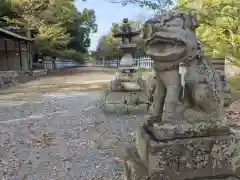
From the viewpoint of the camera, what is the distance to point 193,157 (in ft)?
6.09

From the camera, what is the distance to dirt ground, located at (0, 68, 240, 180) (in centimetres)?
347

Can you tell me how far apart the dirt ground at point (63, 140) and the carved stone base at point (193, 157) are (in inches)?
56.8

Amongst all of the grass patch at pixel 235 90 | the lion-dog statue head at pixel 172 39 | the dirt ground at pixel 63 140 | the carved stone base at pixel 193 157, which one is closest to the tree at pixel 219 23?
the dirt ground at pixel 63 140

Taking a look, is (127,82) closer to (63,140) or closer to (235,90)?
(63,140)

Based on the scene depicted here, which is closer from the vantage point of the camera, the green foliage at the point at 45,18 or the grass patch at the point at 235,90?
the grass patch at the point at 235,90

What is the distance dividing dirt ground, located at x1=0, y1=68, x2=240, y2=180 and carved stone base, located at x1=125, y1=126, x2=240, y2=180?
1442mm

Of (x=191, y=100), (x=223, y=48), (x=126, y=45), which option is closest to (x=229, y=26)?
(x=223, y=48)

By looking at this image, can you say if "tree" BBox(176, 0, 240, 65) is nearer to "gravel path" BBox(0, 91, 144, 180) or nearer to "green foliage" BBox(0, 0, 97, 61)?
"gravel path" BBox(0, 91, 144, 180)

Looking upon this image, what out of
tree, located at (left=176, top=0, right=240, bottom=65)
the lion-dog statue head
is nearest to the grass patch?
tree, located at (left=176, top=0, right=240, bottom=65)

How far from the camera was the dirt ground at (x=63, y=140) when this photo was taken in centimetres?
347

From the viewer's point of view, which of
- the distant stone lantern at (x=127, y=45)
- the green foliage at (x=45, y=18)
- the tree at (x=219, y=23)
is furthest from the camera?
the green foliage at (x=45, y=18)

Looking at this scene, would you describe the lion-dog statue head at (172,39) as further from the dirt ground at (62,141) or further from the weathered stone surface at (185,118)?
the dirt ground at (62,141)

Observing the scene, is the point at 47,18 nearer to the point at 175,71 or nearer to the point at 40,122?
the point at 40,122

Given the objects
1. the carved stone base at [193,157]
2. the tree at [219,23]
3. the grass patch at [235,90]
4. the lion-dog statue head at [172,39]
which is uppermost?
the tree at [219,23]
